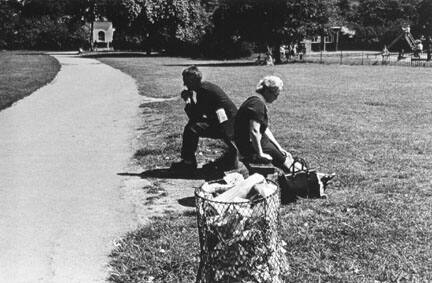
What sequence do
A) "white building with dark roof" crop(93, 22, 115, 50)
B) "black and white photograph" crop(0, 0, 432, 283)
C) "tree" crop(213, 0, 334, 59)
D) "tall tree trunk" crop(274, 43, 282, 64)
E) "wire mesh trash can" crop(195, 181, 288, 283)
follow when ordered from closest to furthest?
"wire mesh trash can" crop(195, 181, 288, 283), "black and white photograph" crop(0, 0, 432, 283), "tree" crop(213, 0, 334, 59), "tall tree trunk" crop(274, 43, 282, 64), "white building with dark roof" crop(93, 22, 115, 50)

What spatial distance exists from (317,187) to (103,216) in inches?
99.8

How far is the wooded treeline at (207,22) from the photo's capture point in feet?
126

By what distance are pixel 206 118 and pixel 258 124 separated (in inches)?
73.5

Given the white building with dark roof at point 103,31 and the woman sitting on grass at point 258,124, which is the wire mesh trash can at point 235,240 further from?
the white building with dark roof at point 103,31

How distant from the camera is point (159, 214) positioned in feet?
20.4

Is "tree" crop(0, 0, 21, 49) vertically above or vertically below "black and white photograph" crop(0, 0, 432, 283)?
above

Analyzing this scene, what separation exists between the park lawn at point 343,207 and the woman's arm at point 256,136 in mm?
686

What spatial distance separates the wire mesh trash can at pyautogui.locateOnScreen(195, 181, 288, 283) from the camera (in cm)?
406

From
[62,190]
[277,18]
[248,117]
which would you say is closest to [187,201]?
[248,117]

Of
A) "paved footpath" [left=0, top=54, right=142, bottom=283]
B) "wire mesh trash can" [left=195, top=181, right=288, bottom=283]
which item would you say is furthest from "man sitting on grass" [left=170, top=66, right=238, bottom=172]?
"wire mesh trash can" [left=195, top=181, right=288, bottom=283]

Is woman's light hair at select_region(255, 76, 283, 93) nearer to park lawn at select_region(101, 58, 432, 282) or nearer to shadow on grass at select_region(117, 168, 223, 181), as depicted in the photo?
park lawn at select_region(101, 58, 432, 282)

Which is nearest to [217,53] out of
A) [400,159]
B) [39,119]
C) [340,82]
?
[340,82]

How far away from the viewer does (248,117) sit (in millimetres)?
6402

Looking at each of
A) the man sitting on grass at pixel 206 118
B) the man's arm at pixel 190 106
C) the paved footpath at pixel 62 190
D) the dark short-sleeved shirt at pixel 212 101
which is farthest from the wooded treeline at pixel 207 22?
the dark short-sleeved shirt at pixel 212 101
